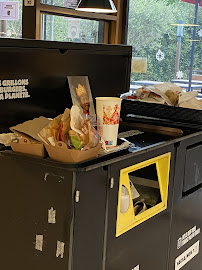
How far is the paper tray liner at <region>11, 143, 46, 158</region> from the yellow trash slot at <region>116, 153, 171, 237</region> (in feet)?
1.06

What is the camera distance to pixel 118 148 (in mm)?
1787

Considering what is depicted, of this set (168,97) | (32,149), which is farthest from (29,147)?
(168,97)

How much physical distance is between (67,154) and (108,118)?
32 centimetres

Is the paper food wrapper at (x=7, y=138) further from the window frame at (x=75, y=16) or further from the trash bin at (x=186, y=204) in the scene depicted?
the window frame at (x=75, y=16)

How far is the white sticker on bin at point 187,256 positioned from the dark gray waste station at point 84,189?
1.3 inches

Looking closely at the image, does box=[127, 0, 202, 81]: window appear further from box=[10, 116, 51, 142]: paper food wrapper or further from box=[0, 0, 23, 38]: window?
box=[10, 116, 51, 142]: paper food wrapper

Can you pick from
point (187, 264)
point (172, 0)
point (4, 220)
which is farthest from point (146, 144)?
point (172, 0)

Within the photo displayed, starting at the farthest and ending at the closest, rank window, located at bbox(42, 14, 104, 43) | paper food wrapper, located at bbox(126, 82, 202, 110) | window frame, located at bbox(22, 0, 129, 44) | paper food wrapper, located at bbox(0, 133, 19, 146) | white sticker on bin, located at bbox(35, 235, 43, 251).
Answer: window, located at bbox(42, 14, 104, 43)
window frame, located at bbox(22, 0, 129, 44)
paper food wrapper, located at bbox(126, 82, 202, 110)
paper food wrapper, located at bbox(0, 133, 19, 146)
white sticker on bin, located at bbox(35, 235, 43, 251)

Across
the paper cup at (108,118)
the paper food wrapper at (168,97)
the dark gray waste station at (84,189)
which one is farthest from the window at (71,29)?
the paper cup at (108,118)

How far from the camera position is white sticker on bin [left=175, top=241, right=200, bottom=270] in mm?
2338

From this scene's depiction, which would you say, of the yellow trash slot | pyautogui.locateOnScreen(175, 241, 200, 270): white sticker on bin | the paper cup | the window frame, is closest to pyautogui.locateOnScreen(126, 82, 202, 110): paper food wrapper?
the yellow trash slot

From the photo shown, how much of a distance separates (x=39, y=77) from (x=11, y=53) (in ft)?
0.68

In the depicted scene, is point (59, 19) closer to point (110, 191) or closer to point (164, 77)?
point (164, 77)

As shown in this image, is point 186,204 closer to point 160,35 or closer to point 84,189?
point 84,189
